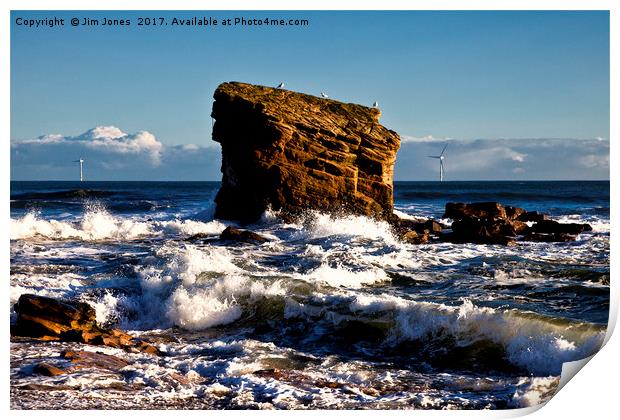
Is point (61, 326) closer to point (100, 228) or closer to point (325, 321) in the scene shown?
point (325, 321)

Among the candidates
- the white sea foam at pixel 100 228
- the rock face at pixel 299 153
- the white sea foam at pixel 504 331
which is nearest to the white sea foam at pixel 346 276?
the white sea foam at pixel 504 331

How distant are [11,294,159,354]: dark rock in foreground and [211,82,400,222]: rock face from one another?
13.7 metres

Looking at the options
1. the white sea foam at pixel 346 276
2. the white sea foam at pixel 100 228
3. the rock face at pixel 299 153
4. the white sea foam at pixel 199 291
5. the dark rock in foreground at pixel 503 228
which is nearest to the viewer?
the white sea foam at pixel 199 291

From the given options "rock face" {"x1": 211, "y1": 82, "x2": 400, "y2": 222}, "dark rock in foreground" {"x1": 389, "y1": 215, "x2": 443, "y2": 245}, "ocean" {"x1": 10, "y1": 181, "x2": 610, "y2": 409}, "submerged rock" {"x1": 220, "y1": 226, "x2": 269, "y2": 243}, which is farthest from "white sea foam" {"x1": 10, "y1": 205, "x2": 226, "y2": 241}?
"dark rock in foreground" {"x1": 389, "y1": 215, "x2": 443, "y2": 245}

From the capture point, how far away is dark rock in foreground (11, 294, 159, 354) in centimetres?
913

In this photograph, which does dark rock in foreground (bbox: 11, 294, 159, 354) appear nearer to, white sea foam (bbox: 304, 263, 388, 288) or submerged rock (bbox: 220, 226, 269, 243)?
white sea foam (bbox: 304, 263, 388, 288)

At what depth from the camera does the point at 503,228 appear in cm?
2133

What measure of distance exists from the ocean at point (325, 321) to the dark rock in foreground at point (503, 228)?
1189 millimetres

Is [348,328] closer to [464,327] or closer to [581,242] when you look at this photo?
[464,327]

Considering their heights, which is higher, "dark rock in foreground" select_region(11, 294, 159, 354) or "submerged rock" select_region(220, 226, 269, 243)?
"submerged rock" select_region(220, 226, 269, 243)

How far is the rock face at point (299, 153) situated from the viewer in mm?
23203

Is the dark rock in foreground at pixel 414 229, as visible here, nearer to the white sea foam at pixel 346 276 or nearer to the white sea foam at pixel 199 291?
the white sea foam at pixel 346 276

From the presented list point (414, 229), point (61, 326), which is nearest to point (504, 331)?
point (61, 326)
